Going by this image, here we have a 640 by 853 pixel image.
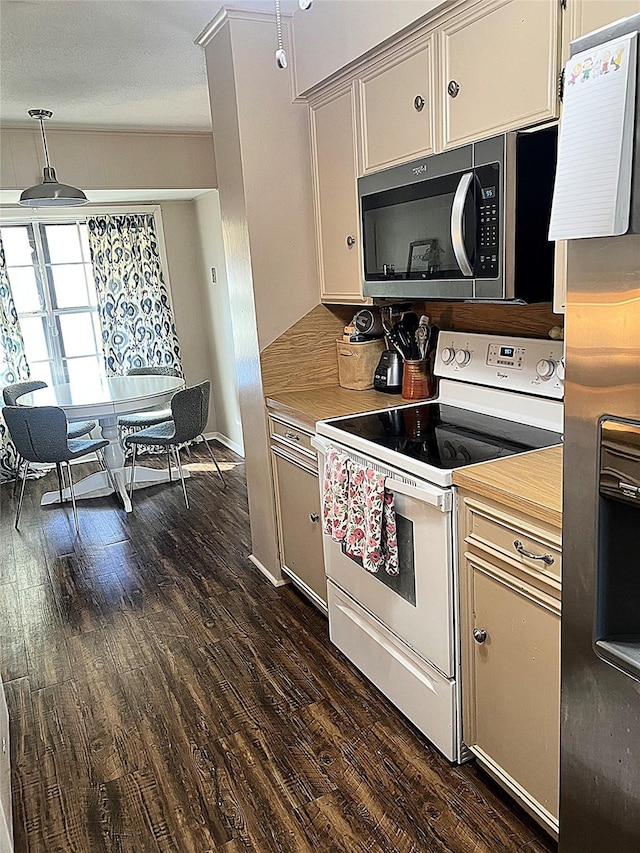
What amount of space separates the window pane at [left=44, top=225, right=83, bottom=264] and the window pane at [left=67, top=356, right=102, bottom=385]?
0.84 meters

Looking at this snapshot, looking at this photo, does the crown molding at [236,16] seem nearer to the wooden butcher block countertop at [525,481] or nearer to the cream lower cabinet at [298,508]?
the cream lower cabinet at [298,508]

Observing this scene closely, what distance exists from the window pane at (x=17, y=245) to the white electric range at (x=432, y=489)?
404cm

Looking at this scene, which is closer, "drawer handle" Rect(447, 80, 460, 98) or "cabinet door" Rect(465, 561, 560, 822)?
"cabinet door" Rect(465, 561, 560, 822)

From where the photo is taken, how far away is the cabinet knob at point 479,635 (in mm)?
1750

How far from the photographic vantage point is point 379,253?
98.3 inches

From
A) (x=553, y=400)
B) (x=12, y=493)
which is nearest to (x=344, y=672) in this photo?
(x=553, y=400)

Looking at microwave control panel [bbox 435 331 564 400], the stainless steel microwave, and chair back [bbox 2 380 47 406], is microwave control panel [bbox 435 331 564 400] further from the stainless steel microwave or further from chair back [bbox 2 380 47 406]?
chair back [bbox 2 380 47 406]

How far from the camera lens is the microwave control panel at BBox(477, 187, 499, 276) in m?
1.85

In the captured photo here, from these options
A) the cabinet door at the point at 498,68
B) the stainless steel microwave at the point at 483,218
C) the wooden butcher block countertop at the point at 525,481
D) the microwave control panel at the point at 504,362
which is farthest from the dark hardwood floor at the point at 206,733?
the cabinet door at the point at 498,68

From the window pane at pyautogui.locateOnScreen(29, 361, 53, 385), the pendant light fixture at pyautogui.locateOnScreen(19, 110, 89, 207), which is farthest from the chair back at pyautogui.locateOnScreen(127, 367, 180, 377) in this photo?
the pendant light fixture at pyautogui.locateOnScreen(19, 110, 89, 207)

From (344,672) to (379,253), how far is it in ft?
5.28

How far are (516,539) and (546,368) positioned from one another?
758mm

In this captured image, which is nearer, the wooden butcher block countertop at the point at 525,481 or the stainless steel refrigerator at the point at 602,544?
the stainless steel refrigerator at the point at 602,544

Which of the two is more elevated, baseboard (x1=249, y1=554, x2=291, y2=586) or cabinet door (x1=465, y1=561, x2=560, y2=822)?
cabinet door (x1=465, y1=561, x2=560, y2=822)
